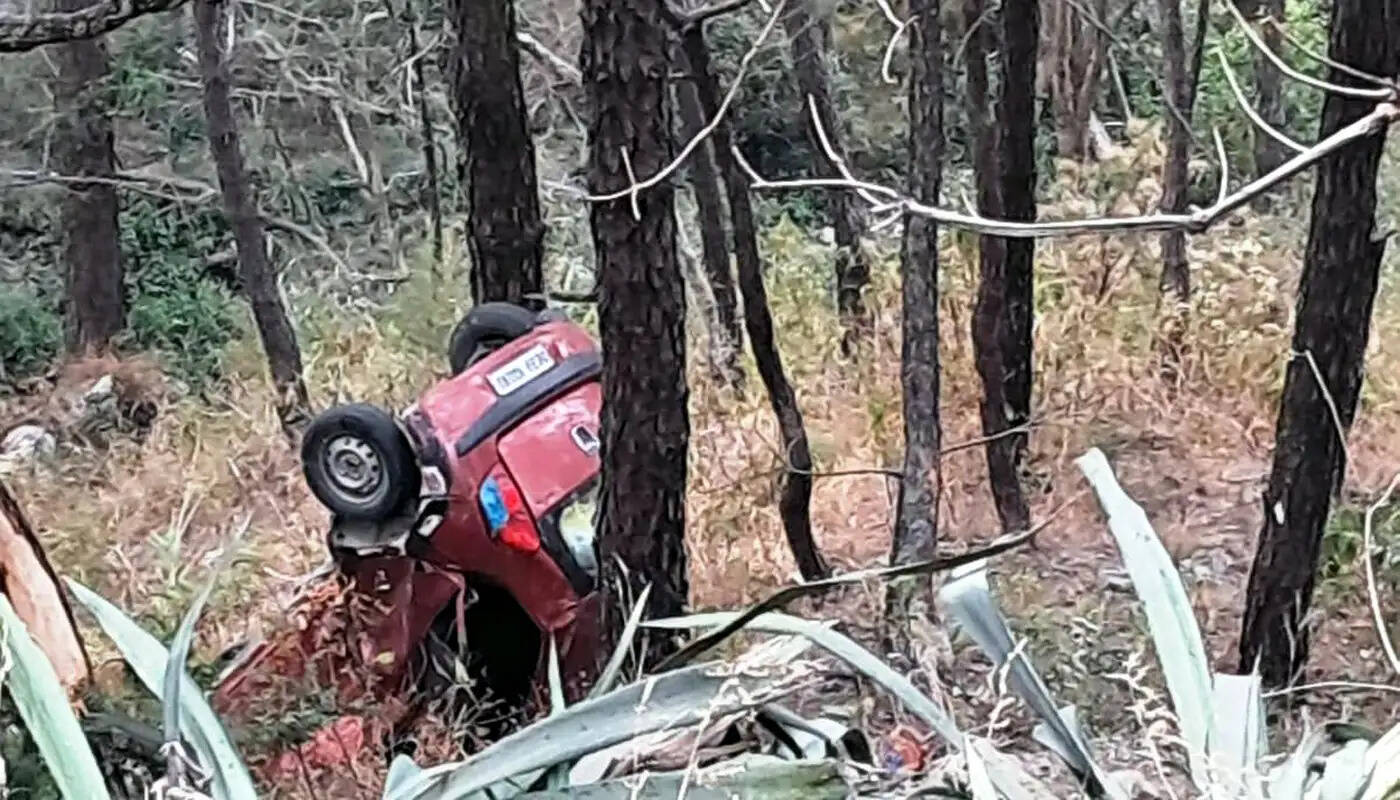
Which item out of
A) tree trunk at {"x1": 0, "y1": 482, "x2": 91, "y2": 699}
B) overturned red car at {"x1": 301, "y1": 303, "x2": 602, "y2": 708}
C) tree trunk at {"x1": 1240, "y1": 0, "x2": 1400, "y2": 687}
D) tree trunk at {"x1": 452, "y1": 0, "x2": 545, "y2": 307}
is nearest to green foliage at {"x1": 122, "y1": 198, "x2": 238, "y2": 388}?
tree trunk at {"x1": 452, "y1": 0, "x2": 545, "y2": 307}

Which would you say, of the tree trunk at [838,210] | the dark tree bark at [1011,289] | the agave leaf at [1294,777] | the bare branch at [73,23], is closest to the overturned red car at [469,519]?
the bare branch at [73,23]

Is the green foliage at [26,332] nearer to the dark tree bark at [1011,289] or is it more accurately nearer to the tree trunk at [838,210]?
the tree trunk at [838,210]

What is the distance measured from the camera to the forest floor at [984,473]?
4.46 metres

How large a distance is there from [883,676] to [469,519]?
2.49 metres

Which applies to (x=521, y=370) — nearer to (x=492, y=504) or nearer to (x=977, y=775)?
(x=492, y=504)

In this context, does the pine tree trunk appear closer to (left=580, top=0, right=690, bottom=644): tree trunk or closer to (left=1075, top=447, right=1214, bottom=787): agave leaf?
(left=580, top=0, right=690, bottom=644): tree trunk

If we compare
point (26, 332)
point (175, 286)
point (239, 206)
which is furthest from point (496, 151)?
point (26, 332)

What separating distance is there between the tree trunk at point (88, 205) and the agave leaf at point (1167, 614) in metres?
9.86

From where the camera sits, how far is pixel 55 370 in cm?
1095

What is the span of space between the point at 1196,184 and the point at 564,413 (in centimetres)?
630

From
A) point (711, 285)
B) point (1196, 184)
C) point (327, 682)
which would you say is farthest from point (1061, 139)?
point (327, 682)

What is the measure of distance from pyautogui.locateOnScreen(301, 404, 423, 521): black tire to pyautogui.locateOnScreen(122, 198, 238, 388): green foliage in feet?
26.4

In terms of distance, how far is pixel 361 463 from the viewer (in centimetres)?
344

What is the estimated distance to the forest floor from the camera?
4461mm
